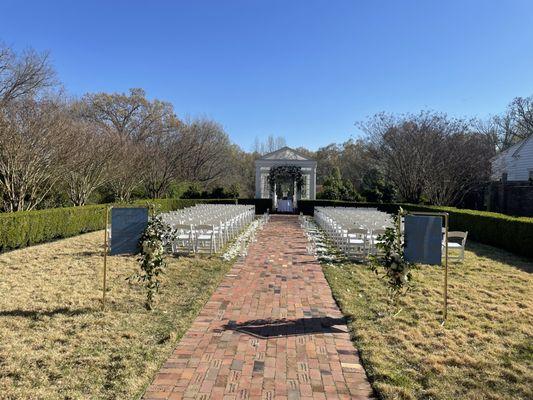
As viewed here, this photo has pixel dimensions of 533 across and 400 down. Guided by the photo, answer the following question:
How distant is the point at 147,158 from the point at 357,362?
22.1m

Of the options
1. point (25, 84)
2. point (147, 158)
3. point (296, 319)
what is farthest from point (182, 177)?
point (296, 319)

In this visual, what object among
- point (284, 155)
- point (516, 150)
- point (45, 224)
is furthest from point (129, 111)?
point (516, 150)

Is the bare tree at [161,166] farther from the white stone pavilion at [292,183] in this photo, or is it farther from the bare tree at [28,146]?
the bare tree at [28,146]

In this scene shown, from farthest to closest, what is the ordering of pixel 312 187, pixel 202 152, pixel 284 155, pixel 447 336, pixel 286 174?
pixel 202 152 < pixel 312 187 < pixel 284 155 < pixel 286 174 < pixel 447 336

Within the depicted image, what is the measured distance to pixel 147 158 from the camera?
2395cm

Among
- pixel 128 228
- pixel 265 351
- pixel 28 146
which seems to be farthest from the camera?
pixel 28 146

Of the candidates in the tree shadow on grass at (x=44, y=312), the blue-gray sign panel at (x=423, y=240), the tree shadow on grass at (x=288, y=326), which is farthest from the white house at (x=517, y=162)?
the tree shadow on grass at (x=44, y=312)

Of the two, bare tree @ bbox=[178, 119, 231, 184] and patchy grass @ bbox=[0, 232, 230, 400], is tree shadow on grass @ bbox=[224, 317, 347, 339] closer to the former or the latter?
patchy grass @ bbox=[0, 232, 230, 400]

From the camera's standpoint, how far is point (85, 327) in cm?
467

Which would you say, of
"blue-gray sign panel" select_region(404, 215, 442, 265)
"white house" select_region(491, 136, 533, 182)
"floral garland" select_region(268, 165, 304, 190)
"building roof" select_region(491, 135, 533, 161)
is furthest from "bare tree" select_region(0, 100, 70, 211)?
"building roof" select_region(491, 135, 533, 161)

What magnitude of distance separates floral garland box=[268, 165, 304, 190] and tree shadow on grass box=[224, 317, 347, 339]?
24946 mm

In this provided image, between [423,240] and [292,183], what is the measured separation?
2638cm

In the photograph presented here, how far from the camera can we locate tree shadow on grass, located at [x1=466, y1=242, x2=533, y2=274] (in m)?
9.47

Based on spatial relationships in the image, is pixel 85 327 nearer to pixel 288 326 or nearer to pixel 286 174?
pixel 288 326
